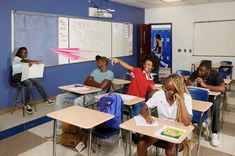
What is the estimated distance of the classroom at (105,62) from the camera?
9.32ft

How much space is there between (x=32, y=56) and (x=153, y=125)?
11.6ft

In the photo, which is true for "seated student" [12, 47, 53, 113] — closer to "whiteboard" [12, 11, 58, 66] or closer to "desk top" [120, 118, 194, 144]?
"whiteboard" [12, 11, 58, 66]

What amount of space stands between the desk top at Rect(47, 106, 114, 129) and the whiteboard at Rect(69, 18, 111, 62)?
3.47 m

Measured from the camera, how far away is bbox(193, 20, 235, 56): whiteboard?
716 centimetres

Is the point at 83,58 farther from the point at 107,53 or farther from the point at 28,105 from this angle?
the point at 28,105

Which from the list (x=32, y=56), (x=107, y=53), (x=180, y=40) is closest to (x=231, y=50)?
(x=180, y=40)

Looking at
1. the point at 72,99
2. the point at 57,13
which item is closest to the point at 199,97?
the point at 72,99

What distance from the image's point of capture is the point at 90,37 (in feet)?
20.1

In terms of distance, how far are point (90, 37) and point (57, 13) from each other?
121cm

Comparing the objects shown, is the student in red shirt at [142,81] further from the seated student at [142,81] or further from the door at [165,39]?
the door at [165,39]

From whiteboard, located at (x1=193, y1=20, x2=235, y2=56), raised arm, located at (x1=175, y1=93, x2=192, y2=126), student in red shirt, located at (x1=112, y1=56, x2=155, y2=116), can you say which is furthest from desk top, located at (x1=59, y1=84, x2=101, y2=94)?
whiteboard, located at (x1=193, y1=20, x2=235, y2=56)

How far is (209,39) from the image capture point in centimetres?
753

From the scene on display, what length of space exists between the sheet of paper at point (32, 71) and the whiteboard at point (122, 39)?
10.0 feet

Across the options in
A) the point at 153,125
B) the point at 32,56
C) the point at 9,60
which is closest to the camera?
the point at 153,125
